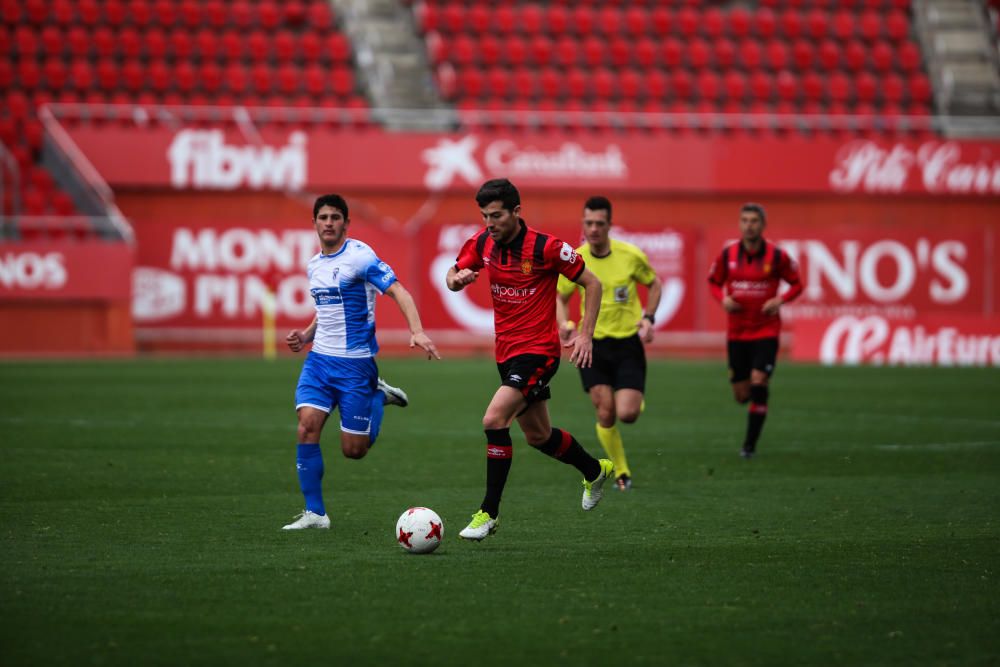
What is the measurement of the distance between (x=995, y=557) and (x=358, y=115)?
23.0 metres

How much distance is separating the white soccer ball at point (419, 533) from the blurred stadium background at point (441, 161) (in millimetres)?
20417

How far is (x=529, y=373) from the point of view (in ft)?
29.4

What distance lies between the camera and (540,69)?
1316 inches

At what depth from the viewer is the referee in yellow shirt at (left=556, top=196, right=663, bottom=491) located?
38.9ft

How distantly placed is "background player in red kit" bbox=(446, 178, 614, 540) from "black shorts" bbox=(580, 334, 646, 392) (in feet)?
9.33

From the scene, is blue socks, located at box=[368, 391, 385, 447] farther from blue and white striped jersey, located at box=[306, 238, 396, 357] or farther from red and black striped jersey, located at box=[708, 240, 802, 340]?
red and black striped jersey, located at box=[708, 240, 802, 340]

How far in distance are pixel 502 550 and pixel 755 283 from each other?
6633 millimetres

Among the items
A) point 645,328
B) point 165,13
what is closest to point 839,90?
point 165,13

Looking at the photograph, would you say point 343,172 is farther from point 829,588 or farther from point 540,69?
point 829,588

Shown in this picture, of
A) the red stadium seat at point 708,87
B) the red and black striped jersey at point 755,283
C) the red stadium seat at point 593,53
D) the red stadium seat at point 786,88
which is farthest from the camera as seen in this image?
the red stadium seat at point 593,53

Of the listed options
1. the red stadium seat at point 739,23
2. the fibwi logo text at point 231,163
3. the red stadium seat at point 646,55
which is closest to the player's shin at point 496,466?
the fibwi logo text at point 231,163

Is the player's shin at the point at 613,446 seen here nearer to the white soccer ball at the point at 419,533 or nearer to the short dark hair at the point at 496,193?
the short dark hair at the point at 496,193

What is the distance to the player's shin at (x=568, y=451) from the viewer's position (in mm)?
9391

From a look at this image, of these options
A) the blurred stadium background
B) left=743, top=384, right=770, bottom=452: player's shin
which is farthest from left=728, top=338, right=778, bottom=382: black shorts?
the blurred stadium background
